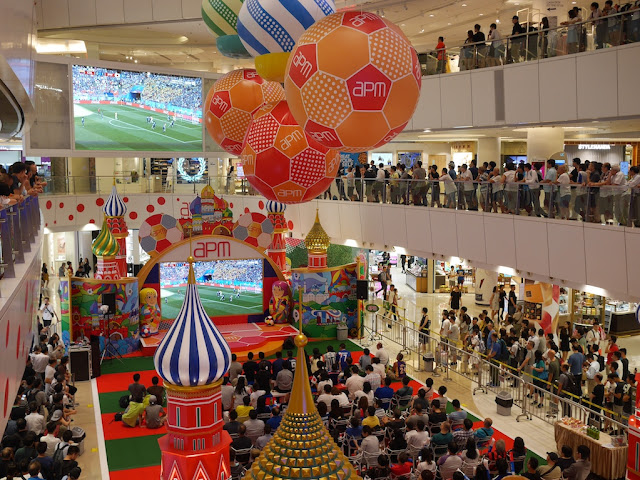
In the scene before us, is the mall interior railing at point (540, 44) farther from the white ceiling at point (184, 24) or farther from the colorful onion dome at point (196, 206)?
the colorful onion dome at point (196, 206)

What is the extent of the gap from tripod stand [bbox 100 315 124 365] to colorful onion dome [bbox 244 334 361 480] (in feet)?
53.4

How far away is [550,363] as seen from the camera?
1439 centimetres

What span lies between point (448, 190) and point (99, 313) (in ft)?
29.3

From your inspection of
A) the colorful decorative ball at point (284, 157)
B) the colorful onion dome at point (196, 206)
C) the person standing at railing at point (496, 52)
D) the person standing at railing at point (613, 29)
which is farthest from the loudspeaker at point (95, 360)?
the colorful decorative ball at point (284, 157)

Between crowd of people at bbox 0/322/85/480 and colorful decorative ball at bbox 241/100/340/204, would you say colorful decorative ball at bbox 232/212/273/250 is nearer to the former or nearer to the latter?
crowd of people at bbox 0/322/85/480

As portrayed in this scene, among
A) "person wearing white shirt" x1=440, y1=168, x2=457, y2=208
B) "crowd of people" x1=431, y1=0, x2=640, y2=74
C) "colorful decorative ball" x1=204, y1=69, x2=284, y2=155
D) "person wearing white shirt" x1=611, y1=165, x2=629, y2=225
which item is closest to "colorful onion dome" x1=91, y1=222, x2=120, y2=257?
"person wearing white shirt" x1=440, y1=168, x2=457, y2=208

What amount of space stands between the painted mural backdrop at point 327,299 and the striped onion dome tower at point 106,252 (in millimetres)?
5002

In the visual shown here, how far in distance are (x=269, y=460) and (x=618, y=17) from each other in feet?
43.6

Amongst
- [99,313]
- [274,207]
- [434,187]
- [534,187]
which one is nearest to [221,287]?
[274,207]

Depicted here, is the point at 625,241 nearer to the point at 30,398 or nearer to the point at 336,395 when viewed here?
the point at 336,395

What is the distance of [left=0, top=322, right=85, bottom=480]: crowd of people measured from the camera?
376 inches

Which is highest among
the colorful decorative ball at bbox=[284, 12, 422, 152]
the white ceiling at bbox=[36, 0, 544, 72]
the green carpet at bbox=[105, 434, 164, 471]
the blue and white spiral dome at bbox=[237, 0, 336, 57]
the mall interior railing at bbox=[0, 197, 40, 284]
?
the white ceiling at bbox=[36, 0, 544, 72]

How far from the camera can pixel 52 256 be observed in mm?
31484

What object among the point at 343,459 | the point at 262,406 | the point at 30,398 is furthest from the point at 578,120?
the point at 343,459
